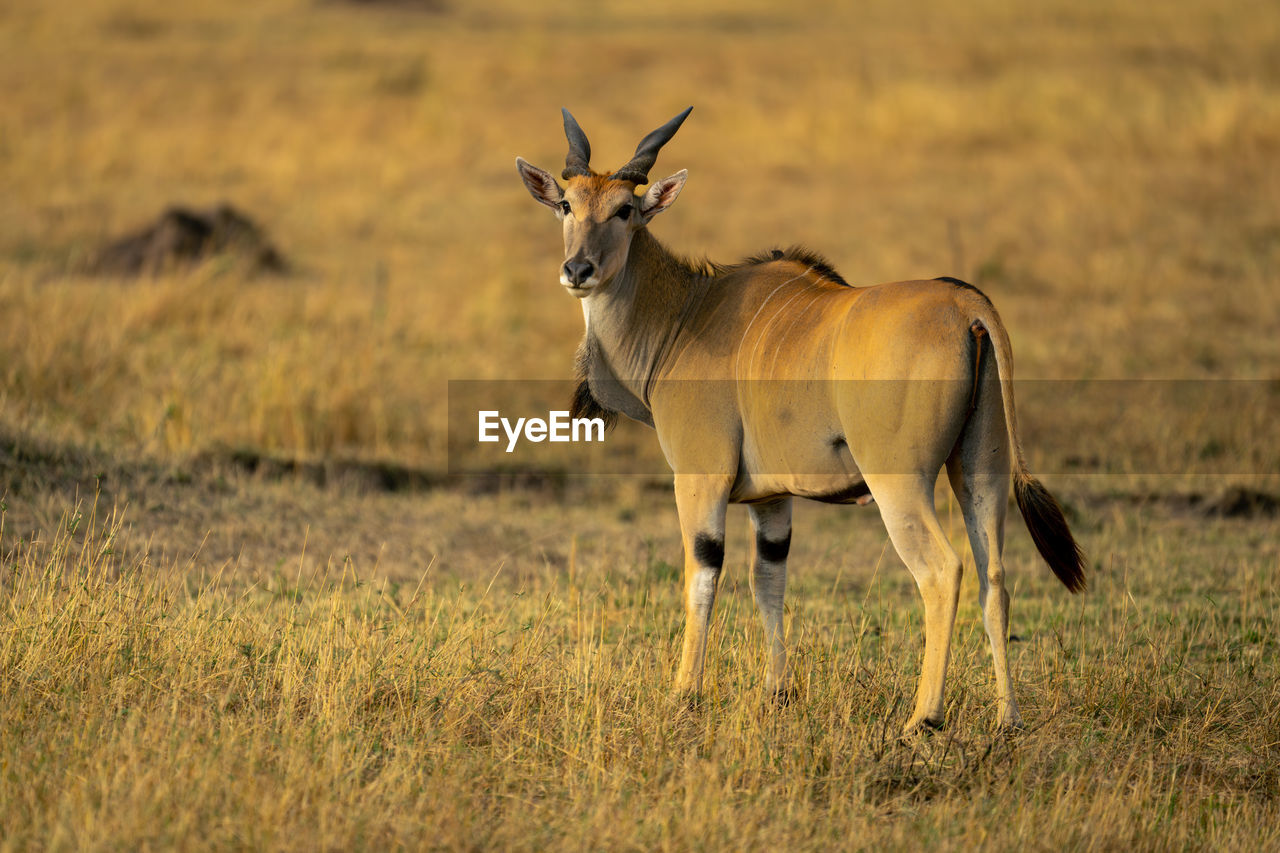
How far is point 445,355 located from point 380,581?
20.7ft

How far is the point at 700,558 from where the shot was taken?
241 inches

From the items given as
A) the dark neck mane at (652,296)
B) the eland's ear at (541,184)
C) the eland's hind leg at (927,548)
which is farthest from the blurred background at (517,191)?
the eland's hind leg at (927,548)

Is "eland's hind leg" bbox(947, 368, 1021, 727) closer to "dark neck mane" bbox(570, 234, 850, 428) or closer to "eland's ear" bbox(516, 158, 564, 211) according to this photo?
"dark neck mane" bbox(570, 234, 850, 428)

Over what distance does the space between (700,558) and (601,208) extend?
5.05 feet

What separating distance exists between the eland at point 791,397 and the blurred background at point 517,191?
15.7 ft

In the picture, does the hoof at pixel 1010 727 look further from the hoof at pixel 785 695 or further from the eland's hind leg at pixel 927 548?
the hoof at pixel 785 695

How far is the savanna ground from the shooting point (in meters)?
5.14

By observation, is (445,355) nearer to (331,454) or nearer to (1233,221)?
(331,454)

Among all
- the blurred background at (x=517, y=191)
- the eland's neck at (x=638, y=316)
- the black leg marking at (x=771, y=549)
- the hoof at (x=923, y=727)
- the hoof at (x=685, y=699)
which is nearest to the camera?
the hoof at (x=923, y=727)

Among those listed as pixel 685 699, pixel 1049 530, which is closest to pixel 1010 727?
pixel 1049 530

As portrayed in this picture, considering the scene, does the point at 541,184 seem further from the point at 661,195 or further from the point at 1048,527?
the point at 1048,527

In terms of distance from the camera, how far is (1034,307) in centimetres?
1557

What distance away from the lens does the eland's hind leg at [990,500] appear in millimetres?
5547

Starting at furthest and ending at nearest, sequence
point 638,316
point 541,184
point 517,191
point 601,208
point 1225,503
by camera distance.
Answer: point 517,191
point 1225,503
point 541,184
point 638,316
point 601,208
